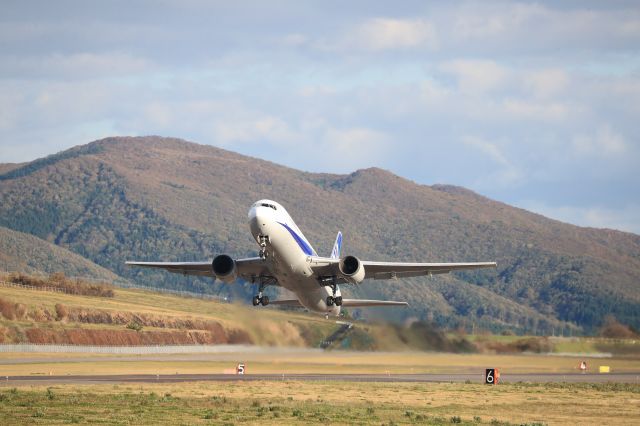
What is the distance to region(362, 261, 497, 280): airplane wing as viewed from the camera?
203 ft

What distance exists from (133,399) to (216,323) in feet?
186

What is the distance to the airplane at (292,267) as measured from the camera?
183 ft

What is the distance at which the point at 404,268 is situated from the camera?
2494 inches

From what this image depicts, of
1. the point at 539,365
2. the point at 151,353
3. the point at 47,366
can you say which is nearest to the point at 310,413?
the point at 47,366

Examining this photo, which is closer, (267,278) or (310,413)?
(310,413)

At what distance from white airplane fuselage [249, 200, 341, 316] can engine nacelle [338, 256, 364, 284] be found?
175cm

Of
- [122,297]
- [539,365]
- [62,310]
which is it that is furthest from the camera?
[122,297]

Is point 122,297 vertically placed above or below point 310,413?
above

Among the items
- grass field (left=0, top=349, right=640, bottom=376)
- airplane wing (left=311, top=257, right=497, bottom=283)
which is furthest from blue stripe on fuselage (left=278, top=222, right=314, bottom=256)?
grass field (left=0, top=349, right=640, bottom=376)

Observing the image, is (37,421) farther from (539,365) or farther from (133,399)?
(539,365)

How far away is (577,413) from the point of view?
54844mm

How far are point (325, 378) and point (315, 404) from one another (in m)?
17.6

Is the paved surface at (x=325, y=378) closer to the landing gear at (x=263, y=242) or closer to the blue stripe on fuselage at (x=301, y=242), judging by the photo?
the blue stripe on fuselage at (x=301, y=242)

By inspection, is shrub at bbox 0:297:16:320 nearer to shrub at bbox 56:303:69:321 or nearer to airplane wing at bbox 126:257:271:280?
shrub at bbox 56:303:69:321
